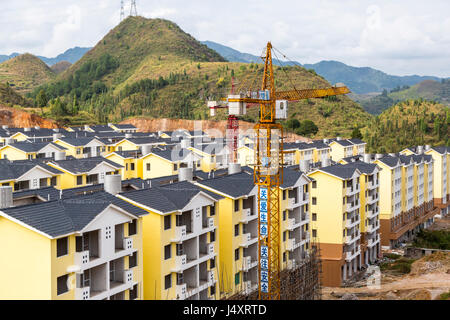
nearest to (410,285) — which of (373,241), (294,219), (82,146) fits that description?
(373,241)

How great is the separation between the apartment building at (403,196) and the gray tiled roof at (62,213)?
3629 centimetres

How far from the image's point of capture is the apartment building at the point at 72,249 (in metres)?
16.9

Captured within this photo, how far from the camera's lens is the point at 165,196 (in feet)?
77.6

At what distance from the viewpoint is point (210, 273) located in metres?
25.6

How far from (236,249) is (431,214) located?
44.4m

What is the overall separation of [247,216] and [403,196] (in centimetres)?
3132

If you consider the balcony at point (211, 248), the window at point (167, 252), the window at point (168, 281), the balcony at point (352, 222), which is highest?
the window at point (167, 252)

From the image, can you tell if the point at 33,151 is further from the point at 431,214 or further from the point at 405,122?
the point at 405,122

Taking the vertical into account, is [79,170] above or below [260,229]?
above

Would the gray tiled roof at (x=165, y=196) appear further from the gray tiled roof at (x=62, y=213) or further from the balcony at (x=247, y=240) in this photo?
the balcony at (x=247, y=240)

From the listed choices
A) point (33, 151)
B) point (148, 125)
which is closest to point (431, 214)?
point (33, 151)

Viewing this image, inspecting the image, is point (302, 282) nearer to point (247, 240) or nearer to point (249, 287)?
point (249, 287)

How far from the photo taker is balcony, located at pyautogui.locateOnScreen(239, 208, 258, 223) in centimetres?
2922

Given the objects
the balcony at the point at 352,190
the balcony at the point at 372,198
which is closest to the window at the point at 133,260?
the balcony at the point at 352,190
